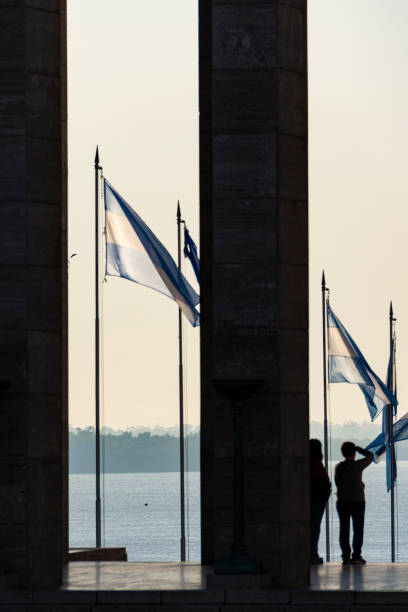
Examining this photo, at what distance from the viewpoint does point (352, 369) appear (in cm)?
5028

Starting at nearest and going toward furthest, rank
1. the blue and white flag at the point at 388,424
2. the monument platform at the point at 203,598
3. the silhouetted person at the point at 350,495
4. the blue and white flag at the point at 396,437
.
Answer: the monument platform at the point at 203,598 → the silhouetted person at the point at 350,495 → the blue and white flag at the point at 396,437 → the blue and white flag at the point at 388,424

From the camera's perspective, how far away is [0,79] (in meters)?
25.1

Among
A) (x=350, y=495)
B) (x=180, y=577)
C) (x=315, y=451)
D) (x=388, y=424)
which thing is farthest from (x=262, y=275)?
(x=388, y=424)

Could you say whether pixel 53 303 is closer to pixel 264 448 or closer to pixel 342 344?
pixel 264 448

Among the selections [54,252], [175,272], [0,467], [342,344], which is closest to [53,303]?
[54,252]

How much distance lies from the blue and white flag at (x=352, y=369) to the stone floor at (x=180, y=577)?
2182 centimetres

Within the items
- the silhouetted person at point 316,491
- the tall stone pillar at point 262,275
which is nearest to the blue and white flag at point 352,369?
the silhouetted person at point 316,491

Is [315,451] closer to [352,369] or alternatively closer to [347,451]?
[347,451]

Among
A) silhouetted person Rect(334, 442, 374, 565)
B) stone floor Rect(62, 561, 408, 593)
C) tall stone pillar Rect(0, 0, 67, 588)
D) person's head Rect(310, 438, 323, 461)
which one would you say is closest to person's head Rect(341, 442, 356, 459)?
silhouetted person Rect(334, 442, 374, 565)

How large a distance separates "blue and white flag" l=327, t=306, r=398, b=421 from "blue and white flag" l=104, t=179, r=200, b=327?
12309mm

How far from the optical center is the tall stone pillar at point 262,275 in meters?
24.7

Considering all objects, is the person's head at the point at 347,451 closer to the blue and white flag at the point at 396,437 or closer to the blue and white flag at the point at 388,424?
the blue and white flag at the point at 396,437

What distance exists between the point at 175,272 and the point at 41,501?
14169mm

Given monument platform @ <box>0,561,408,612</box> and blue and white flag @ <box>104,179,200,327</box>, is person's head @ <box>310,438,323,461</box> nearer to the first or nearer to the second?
monument platform @ <box>0,561,408,612</box>
